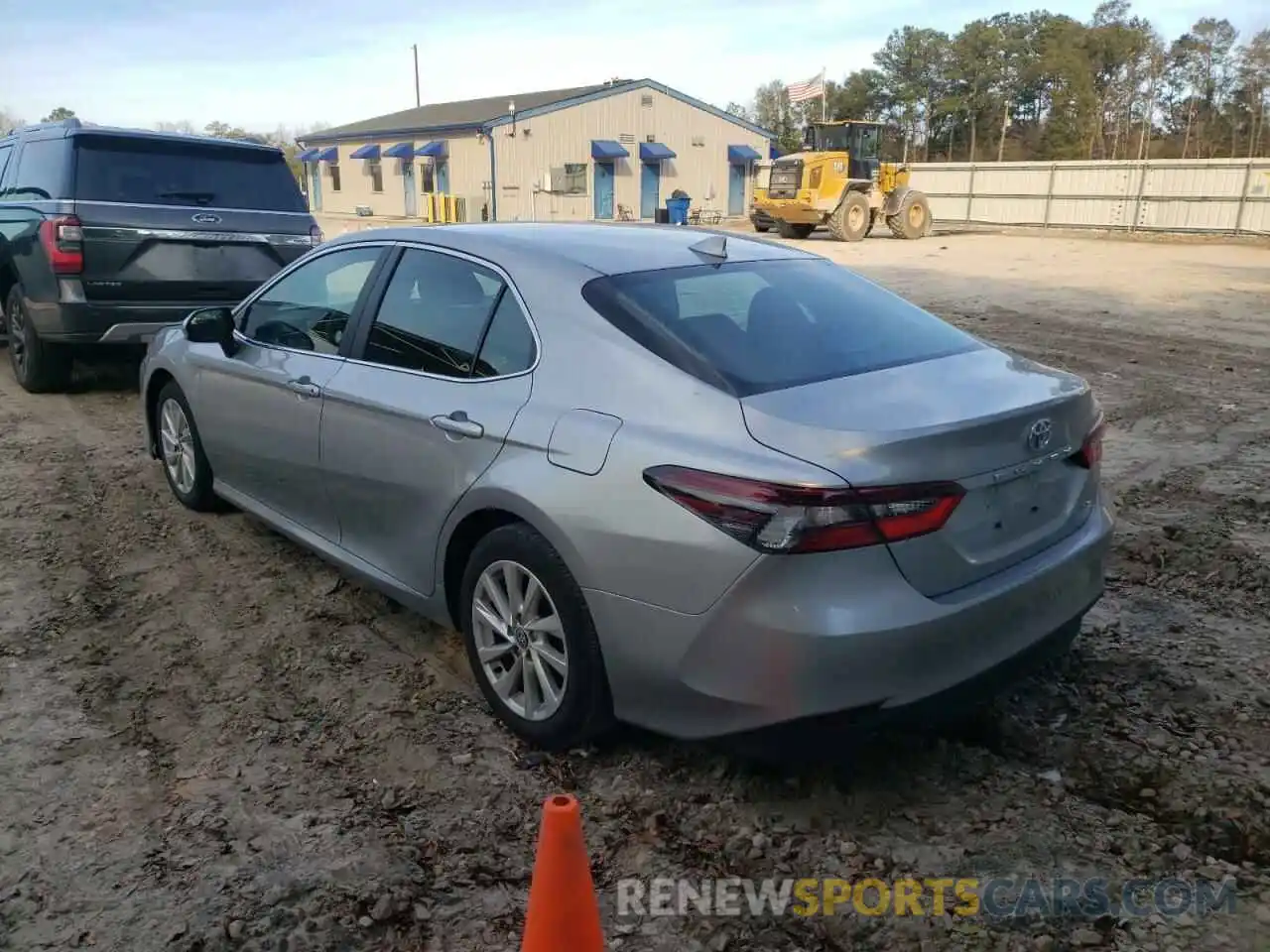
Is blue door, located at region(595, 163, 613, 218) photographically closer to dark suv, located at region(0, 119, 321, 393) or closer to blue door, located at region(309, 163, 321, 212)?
blue door, located at region(309, 163, 321, 212)

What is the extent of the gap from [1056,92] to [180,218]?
73.5 metres

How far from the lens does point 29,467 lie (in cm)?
625

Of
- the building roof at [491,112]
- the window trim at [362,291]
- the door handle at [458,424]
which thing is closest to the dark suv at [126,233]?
the window trim at [362,291]

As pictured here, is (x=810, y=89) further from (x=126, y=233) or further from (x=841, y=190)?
(x=126, y=233)

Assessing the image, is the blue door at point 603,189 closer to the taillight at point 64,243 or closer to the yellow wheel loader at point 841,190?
the yellow wheel loader at point 841,190

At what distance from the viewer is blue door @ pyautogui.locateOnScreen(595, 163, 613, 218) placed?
38344mm

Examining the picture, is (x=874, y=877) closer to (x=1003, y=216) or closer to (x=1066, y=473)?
(x=1066, y=473)

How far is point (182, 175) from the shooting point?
781 centimetres

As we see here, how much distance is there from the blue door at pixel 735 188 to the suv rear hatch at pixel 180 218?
36.0 meters

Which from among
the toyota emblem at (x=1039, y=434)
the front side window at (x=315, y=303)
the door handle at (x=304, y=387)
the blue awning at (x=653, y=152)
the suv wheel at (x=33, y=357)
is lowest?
the suv wheel at (x=33, y=357)

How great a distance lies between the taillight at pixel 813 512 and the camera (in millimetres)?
2480

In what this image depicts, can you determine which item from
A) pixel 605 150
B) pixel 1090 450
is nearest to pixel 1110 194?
pixel 605 150

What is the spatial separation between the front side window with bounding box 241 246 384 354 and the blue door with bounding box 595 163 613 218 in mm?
34808

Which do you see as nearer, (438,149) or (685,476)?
(685,476)
